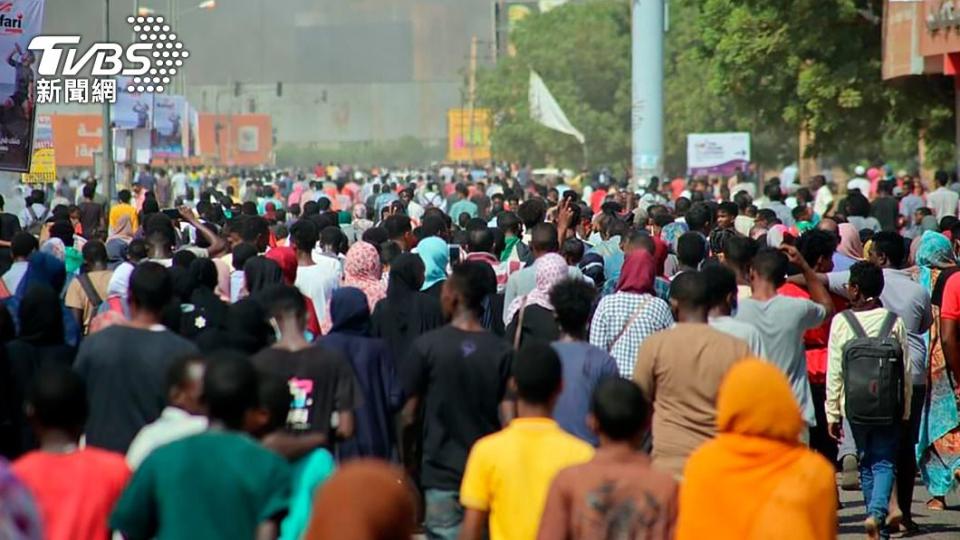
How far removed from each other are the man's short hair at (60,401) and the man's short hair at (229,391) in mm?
412

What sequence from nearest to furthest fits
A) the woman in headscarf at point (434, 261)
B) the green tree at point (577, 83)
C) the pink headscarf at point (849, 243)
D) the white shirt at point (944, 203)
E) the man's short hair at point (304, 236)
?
1. the man's short hair at point (304, 236)
2. the woman in headscarf at point (434, 261)
3. the pink headscarf at point (849, 243)
4. the white shirt at point (944, 203)
5. the green tree at point (577, 83)

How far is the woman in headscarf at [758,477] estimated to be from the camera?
17.5 feet

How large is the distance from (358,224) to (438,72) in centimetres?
15036

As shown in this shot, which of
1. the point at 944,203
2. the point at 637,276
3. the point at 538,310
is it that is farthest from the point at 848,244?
the point at 944,203

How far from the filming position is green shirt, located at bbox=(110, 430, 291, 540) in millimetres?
5090

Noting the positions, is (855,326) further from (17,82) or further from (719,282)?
(17,82)

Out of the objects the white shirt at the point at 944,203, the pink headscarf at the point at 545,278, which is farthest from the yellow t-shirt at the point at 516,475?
the white shirt at the point at 944,203

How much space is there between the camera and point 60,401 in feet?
18.4

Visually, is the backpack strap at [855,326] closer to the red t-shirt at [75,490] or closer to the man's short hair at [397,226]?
the man's short hair at [397,226]

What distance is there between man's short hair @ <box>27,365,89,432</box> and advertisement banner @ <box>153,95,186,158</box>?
3202 centimetres

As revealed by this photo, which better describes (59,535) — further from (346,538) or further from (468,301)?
(468,301)

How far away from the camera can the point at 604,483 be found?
5312 mm

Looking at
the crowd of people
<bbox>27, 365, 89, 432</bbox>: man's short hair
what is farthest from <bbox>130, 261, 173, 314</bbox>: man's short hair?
<bbox>27, 365, 89, 432</bbox>: man's short hair

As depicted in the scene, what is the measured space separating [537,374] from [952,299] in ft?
14.7
